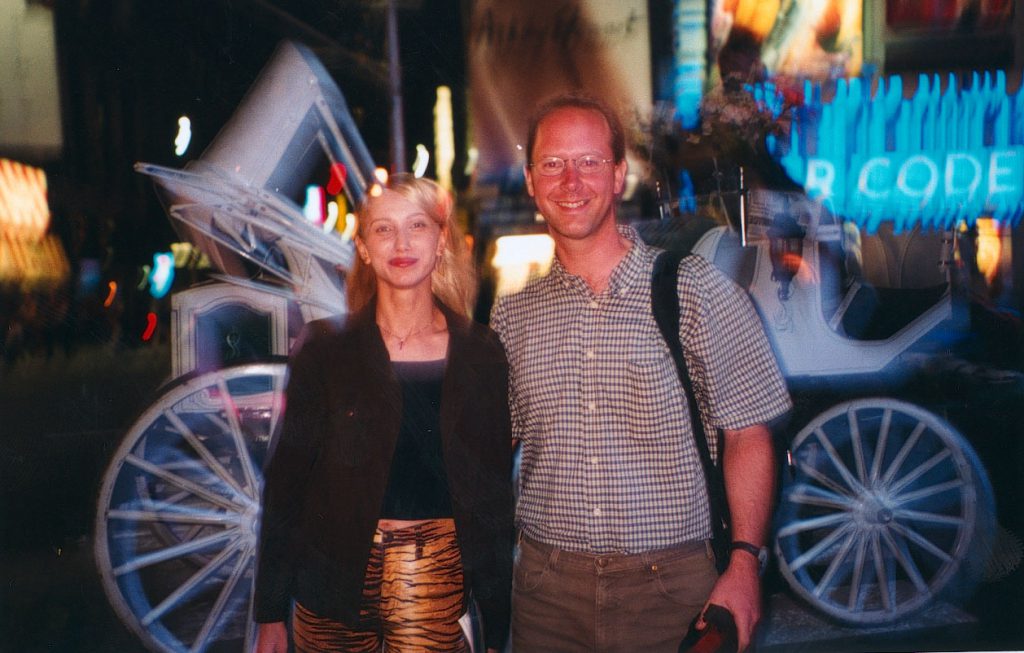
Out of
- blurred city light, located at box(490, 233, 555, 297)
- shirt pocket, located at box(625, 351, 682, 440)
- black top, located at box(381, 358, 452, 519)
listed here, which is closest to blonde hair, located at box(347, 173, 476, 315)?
blurred city light, located at box(490, 233, 555, 297)

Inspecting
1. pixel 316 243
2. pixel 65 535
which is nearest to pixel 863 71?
pixel 316 243

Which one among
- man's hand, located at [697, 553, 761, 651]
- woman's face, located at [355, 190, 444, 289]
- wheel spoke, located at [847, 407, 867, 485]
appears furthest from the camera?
wheel spoke, located at [847, 407, 867, 485]

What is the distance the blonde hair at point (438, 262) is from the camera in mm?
2623

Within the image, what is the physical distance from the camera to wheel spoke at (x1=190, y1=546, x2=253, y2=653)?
9.80ft

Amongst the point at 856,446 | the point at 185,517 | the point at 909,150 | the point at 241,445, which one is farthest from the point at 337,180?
the point at 856,446

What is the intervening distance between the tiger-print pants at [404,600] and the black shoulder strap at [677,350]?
732 millimetres

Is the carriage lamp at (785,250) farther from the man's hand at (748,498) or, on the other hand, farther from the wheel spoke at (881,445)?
the man's hand at (748,498)

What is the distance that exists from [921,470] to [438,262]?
2.02m

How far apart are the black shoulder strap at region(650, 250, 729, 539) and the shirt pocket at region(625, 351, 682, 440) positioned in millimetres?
34

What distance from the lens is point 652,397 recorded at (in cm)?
237

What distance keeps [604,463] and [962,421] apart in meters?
1.68

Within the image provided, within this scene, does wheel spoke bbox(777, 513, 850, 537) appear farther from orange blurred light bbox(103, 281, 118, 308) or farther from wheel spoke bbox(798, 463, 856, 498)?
orange blurred light bbox(103, 281, 118, 308)

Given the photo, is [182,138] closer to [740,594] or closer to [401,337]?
[401,337]

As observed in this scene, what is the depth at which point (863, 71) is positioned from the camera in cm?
300
